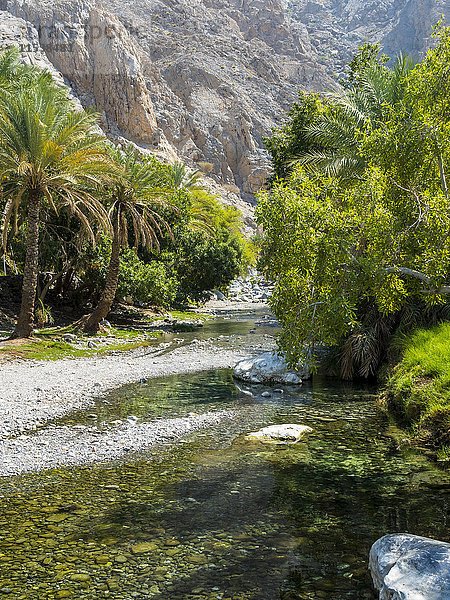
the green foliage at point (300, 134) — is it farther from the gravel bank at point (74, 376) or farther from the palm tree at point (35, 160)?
the gravel bank at point (74, 376)

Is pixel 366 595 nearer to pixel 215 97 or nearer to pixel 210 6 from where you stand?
pixel 215 97

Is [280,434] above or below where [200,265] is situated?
below

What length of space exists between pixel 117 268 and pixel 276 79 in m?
122

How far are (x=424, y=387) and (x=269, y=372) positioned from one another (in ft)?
18.0

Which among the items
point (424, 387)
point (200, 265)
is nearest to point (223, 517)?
point (424, 387)

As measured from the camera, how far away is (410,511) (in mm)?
6082

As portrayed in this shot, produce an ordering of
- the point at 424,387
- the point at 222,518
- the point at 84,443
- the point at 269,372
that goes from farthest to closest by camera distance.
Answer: the point at 269,372, the point at 424,387, the point at 84,443, the point at 222,518

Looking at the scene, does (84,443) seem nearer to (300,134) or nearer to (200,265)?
(300,134)

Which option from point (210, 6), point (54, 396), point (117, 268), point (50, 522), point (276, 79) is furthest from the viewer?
point (210, 6)

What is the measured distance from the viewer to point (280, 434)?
9.09 m

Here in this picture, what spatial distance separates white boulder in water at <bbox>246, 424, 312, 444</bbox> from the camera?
898 cm

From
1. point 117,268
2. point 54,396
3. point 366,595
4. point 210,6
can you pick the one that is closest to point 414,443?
point 366,595

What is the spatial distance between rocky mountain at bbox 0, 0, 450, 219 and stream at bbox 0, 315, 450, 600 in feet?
265

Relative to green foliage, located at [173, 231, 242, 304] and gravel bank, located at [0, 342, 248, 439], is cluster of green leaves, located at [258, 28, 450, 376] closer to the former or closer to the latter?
gravel bank, located at [0, 342, 248, 439]
